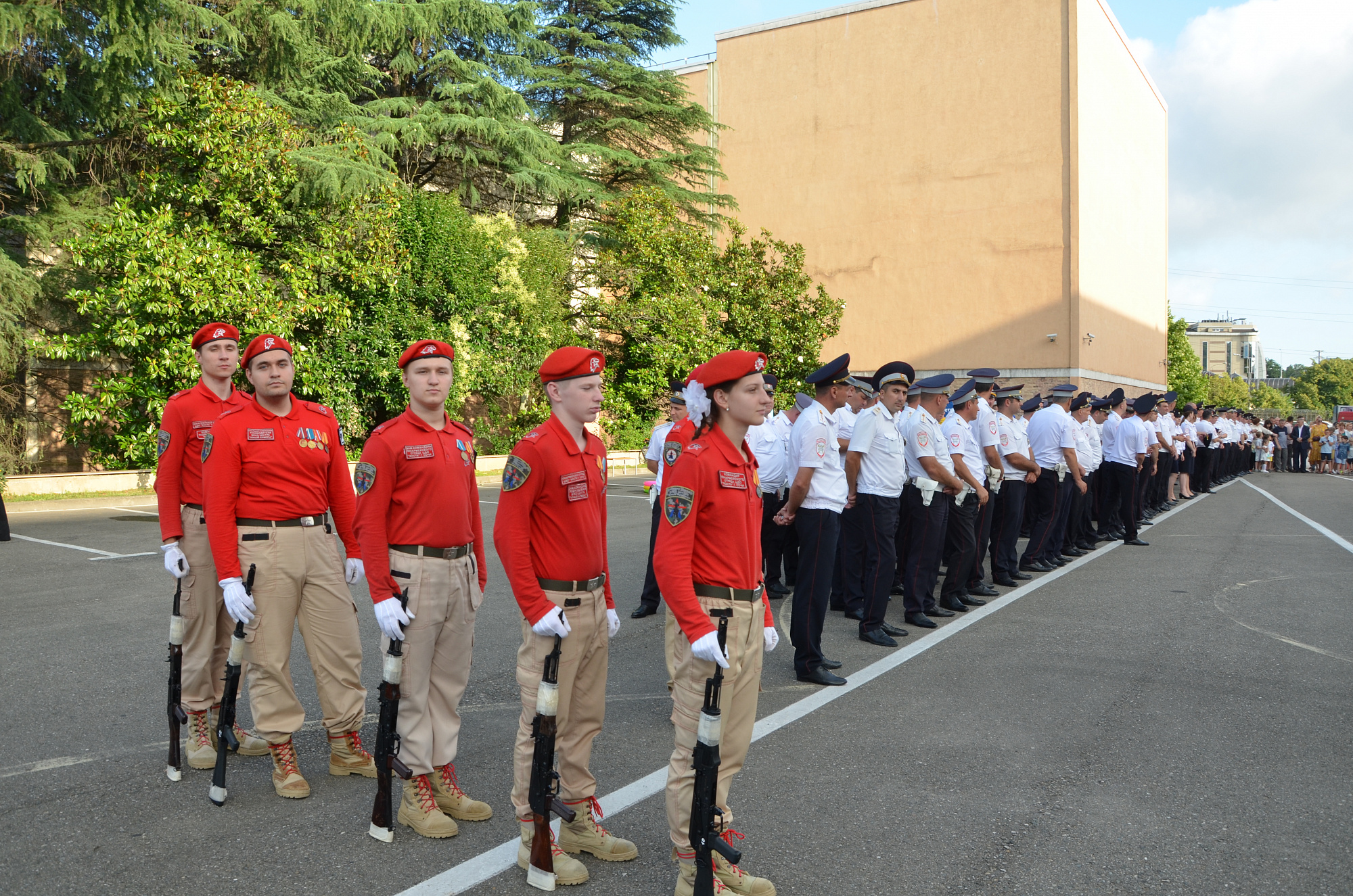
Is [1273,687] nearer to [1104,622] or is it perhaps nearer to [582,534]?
[1104,622]

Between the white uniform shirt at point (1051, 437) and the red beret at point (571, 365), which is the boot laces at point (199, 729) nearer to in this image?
the red beret at point (571, 365)

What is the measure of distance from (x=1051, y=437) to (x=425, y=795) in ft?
30.3

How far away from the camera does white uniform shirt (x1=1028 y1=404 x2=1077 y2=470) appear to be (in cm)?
1130

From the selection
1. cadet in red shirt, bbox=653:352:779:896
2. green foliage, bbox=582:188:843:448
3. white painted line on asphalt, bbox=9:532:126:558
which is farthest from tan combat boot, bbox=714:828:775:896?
green foliage, bbox=582:188:843:448

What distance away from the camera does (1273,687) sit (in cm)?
625

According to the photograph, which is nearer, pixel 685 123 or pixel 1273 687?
pixel 1273 687

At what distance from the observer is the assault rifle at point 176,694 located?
4641mm

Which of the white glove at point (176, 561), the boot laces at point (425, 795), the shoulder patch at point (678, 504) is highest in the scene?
the shoulder patch at point (678, 504)

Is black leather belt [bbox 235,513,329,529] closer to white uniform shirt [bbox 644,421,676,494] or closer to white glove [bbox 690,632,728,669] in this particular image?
white glove [bbox 690,632,728,669]

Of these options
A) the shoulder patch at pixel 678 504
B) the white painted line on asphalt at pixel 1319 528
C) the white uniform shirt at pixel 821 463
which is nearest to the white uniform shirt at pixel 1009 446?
the white uniform shirt at pixel 821 463

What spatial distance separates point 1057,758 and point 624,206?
26086 millimetres

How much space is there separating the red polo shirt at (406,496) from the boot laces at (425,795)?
773mm

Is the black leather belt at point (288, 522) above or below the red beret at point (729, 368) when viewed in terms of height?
below

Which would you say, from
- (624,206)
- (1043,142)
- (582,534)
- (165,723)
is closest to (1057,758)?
(582,534)
